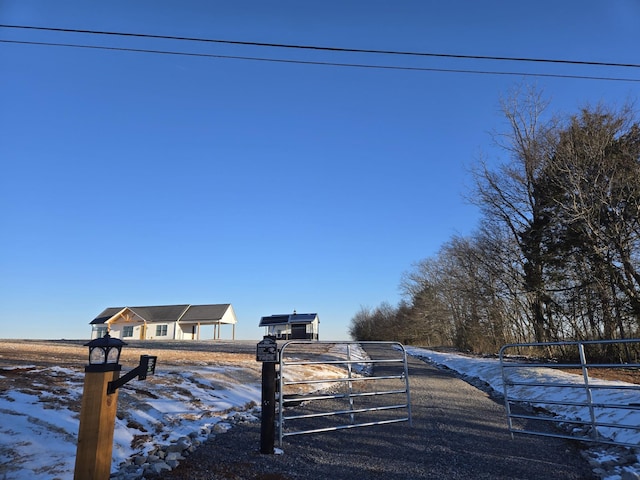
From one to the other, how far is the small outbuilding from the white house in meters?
7.04

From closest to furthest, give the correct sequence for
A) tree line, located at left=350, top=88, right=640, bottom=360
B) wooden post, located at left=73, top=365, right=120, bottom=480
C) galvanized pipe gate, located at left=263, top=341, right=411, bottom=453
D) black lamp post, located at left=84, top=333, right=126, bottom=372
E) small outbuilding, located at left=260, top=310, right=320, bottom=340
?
wooden post, located at left=73, top=365, right=120, bottom=480
black lamp post, located at left=84, top=333, right=126, bottom=372
galvanized pipe gate, located at left=263, top=341, right=411, bottom=453
tree line, located at left=350, top=88, right=640, bottom=360
small outbuilding, located at left=260, top=310, right=320, bottom=340

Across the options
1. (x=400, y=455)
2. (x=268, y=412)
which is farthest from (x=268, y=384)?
(x=400, y=455)

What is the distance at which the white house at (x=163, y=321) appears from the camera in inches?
1823

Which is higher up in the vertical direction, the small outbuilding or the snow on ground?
the small outbuilding

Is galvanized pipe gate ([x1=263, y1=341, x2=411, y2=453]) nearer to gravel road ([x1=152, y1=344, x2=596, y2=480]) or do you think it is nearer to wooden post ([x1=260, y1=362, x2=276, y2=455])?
wooden post ([x1=260, y1=362, x2=276, y2=455])

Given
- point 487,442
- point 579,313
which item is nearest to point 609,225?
point 579,313

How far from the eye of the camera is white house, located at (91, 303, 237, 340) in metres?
46.3

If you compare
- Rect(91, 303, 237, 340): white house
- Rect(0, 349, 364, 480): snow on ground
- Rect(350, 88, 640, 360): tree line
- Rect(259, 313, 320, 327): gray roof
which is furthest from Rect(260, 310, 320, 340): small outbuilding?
Answer: Rect(0, 349, 364, 480): snow on ground

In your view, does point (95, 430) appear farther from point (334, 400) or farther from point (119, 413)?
point (334, 400)

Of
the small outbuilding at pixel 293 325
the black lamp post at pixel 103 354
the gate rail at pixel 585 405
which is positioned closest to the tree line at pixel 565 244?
the gate rail at pixel 585 405

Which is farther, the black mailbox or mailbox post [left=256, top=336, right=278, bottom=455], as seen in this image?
the black mailbox

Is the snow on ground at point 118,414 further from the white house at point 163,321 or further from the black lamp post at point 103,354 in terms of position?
the white house at point 163,321

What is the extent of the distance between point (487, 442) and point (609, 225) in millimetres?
14715

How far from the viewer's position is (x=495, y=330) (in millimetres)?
27953
